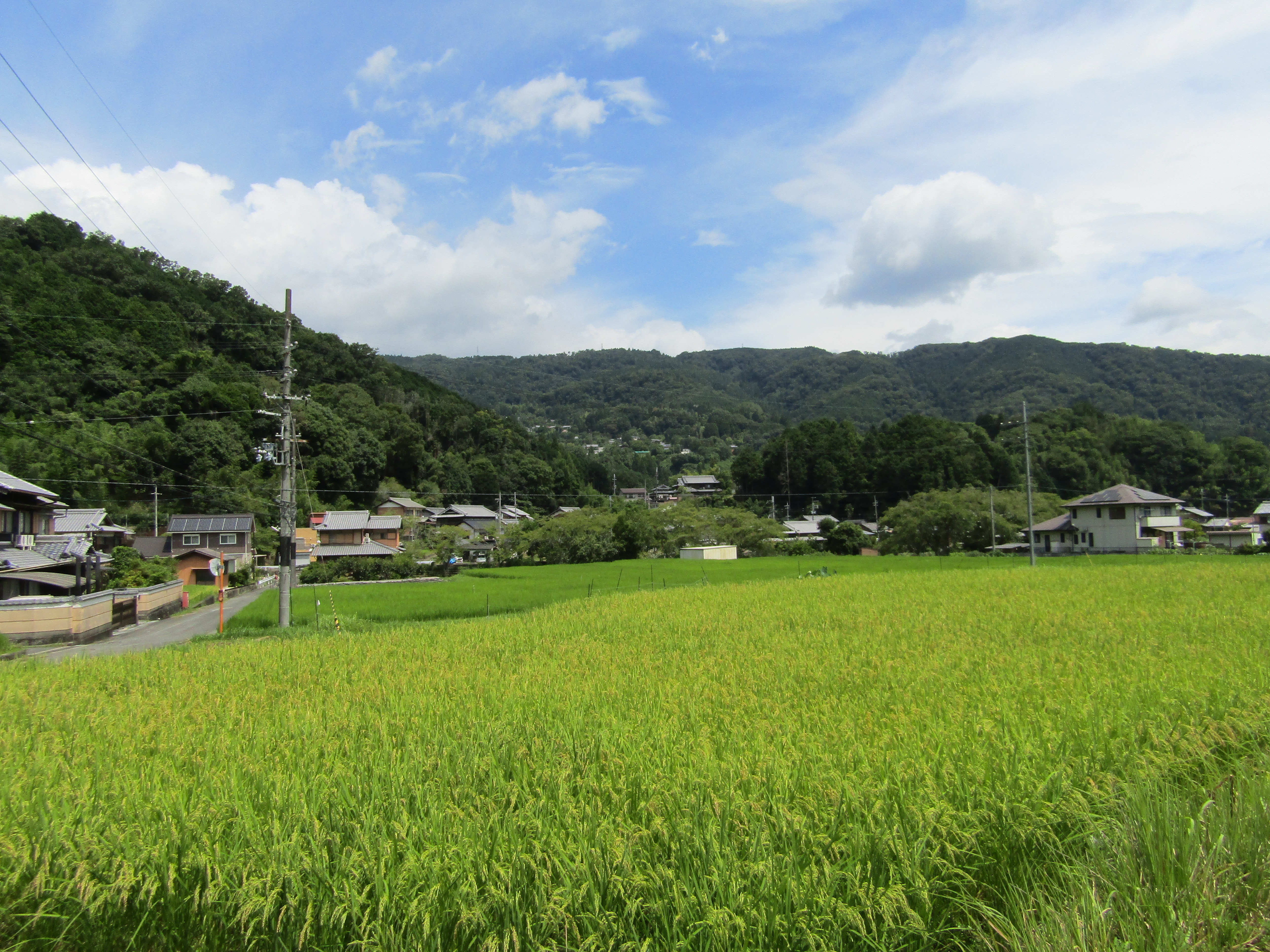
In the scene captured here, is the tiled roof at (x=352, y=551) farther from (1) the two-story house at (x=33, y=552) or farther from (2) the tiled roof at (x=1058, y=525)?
(2) the tiled roof at (x=1058, y=525)

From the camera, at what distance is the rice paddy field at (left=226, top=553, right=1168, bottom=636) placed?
18.5 meters

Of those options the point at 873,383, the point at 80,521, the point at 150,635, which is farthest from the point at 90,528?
the point at 873,383

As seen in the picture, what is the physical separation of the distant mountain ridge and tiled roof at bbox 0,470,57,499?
68181 mm

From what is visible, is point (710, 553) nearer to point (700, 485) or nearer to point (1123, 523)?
point (1123, 523)

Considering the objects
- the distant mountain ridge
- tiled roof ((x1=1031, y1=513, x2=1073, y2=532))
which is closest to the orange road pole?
tiled roof ((x1=1031, y1=513, x2=1073, y2=532))

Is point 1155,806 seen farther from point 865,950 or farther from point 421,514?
point 421,514

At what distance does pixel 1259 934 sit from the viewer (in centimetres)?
258

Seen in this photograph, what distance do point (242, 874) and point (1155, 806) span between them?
13.1ft

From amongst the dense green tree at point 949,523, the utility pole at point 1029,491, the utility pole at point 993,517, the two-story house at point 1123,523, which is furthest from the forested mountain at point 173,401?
the two-story house at point 1123,523

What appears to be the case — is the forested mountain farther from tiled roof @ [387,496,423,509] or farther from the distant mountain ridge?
the distant mountain ridge

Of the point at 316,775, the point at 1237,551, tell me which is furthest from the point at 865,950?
the point at 1237,551

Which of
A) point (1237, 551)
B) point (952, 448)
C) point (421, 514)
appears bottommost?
point (1237, 551)

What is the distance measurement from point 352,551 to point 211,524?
7.68m

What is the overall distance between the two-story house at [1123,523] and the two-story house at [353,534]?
38.5 m
